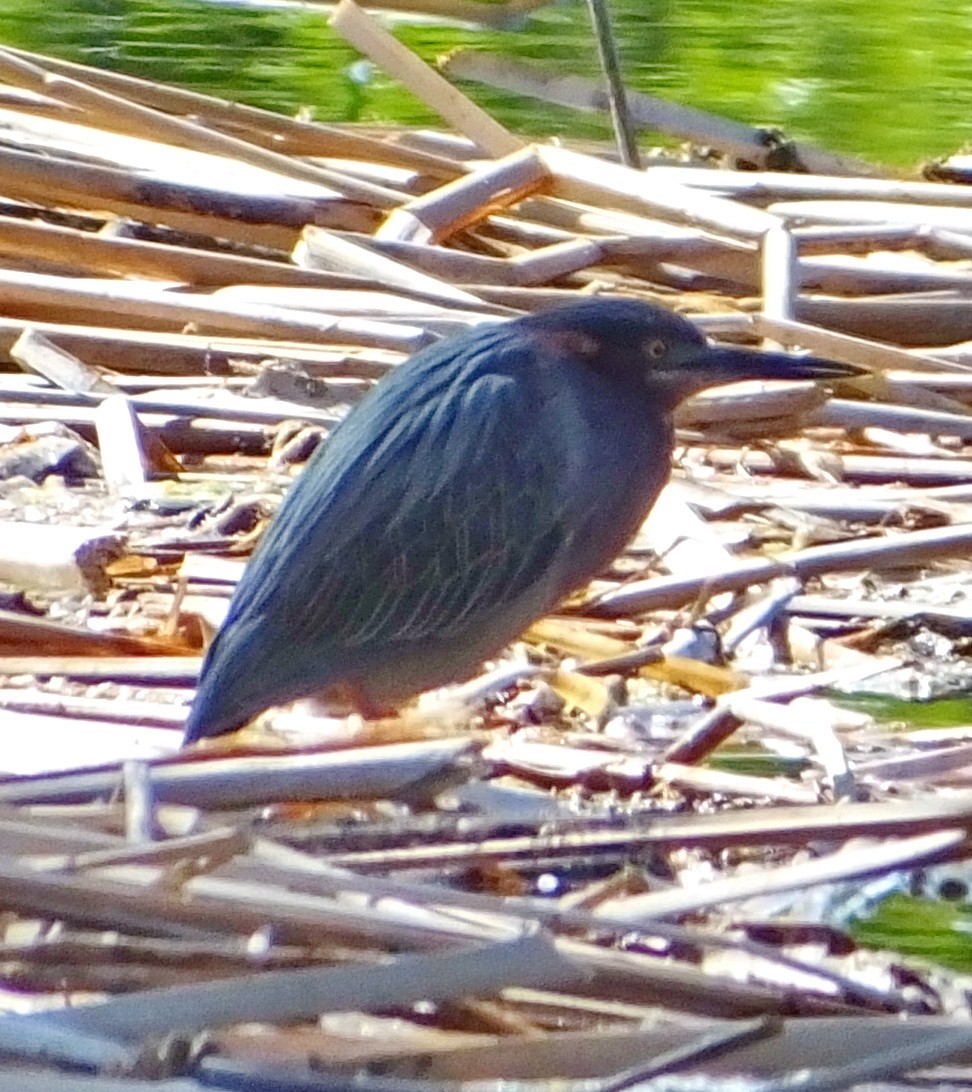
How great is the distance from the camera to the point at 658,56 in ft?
26.7

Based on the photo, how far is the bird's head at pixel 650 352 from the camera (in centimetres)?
406

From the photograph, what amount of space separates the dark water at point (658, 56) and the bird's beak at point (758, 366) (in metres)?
2.84

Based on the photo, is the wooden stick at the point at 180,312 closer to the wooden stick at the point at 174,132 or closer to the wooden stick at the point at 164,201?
the wooden stick at the point at 164,201

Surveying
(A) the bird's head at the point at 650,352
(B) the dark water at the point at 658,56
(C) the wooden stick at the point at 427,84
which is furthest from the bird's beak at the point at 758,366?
(B) the dark water at the point at 658,56

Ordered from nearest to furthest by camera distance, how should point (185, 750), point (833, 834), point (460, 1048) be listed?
point (460, 1048)
point (833, 834)
point (185, 750)

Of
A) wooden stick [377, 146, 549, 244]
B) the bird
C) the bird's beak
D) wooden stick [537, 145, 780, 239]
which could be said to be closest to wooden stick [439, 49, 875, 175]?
wooden stick [537, 145, 780, 239]

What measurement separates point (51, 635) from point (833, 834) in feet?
4.56

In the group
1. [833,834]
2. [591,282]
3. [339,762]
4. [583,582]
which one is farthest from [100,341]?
[833,834]

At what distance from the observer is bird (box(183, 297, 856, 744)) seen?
12.7ft

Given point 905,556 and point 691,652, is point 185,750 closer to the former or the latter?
point 691,652

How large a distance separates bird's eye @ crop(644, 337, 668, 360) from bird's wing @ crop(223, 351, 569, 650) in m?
0.25

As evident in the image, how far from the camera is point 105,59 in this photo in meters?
7.61

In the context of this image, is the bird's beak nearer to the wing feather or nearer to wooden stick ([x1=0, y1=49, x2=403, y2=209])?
the wing feather

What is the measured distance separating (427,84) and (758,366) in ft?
7.01
